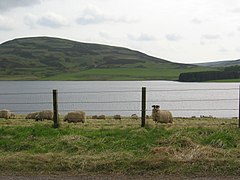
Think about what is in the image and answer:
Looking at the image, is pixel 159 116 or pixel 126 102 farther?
pixel 126 102

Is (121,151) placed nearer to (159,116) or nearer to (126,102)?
(159,116)

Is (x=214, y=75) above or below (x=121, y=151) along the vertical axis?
above

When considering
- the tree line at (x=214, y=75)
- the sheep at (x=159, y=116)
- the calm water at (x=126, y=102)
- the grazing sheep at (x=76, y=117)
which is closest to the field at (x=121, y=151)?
the calm water at (x=126, y=102)

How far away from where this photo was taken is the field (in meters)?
10.3

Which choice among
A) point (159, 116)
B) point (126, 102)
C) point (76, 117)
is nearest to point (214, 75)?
point (126, 102)

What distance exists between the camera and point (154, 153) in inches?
460

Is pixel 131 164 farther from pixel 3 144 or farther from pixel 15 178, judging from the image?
pixel 3 144

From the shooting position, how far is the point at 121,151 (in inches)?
474

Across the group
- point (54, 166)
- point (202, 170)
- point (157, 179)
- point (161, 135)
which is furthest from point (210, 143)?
point (54, 166)

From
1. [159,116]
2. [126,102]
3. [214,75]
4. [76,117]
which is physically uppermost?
[214,75]

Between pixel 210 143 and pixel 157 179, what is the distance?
158 inches

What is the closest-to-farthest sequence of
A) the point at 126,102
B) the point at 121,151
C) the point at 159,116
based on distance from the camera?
the point at 121,151, the point at 159,116, the point at 126,102

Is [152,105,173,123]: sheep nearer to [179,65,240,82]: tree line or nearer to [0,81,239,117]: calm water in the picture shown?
[0,81,239,117]: calm water

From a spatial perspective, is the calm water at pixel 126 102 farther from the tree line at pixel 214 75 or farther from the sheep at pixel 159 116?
the tree line at pixel 214 75
